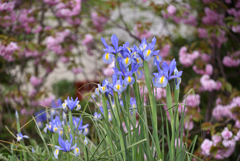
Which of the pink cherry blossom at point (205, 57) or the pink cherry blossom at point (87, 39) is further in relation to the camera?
the pink cherry blossom at point (87, 39)

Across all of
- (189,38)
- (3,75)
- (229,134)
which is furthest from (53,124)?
(189,38)

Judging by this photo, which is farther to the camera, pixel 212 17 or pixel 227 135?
pixel 212 17

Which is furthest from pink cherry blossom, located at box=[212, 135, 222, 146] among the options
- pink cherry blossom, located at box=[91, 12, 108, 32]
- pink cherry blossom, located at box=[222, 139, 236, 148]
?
pink cherry blossom, located at box=[91, 12, 108, 32]

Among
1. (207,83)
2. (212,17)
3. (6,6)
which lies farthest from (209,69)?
(6,6)

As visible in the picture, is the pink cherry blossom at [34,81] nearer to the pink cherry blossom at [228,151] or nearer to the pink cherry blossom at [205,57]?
the pink cherry blossom at [205,57]

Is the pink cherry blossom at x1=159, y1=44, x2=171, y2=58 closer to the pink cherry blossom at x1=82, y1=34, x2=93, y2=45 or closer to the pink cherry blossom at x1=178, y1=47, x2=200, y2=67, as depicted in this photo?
the pink cherry blossom at x1=178, y1=47, x2=200, y2=67

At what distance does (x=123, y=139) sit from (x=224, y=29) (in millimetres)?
2347

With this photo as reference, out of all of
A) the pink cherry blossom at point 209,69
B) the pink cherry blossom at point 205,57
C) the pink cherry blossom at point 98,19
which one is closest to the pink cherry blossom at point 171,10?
the pink cherry blossom at point 205,57

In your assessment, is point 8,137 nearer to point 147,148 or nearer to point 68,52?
point 68,52

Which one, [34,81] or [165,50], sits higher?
[165,50]

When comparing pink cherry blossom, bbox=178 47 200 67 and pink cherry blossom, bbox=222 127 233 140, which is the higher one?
pink cherry blossom, bbox=178 47 200 67

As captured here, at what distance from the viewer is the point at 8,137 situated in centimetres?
376

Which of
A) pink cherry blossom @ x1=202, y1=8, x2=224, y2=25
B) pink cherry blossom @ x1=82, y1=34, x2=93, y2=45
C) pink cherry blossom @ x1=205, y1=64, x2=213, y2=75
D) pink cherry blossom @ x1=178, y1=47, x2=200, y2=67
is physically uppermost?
pink cherry blossom @ x1=202, y1=8, x2=224, y2=25

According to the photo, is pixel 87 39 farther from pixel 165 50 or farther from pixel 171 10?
pixel 171 10
